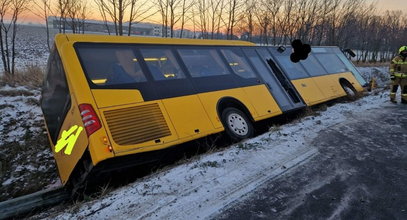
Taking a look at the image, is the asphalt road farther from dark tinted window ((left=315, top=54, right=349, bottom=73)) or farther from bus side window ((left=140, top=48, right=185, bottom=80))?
dark tinted window ((left=315, top=54, right=349, bottom=73))

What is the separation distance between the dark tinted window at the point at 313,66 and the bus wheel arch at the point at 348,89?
38.5 inches

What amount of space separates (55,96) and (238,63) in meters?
3.70

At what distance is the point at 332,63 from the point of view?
9.88 m

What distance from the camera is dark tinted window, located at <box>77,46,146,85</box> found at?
429 centimetres

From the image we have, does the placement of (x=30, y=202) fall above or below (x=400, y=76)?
below

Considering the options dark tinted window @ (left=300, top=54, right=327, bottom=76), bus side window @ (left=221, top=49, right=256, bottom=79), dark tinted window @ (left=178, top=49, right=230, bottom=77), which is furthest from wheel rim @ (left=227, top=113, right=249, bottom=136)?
dark tinted window @ (left=300, top=54, right=327, bottom=76)

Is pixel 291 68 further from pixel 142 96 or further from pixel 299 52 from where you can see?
pixel 142 96

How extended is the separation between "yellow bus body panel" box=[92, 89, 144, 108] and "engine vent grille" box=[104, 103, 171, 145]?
0.38 ft

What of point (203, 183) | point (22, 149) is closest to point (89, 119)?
point (203, 183)

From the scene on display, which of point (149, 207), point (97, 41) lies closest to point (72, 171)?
point (149, 207)

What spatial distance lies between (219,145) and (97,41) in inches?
104

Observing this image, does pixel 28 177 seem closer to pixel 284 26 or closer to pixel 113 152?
pixel 113 152

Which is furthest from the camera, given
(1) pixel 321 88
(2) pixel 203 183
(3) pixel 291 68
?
(1) pixel 321 88

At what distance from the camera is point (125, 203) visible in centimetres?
325
